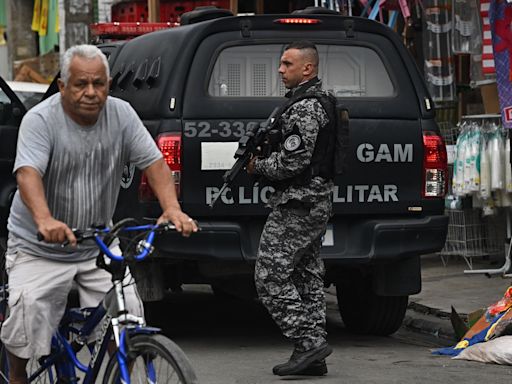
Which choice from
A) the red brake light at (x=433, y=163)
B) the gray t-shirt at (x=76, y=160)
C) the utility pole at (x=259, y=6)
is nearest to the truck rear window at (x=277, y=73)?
the red brake light at (x=433, y=163)

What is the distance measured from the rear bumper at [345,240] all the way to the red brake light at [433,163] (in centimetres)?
18

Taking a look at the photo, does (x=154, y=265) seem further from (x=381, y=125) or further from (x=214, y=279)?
(x=381, y=125)

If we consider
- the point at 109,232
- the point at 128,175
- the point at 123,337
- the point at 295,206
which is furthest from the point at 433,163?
the point at 123,337

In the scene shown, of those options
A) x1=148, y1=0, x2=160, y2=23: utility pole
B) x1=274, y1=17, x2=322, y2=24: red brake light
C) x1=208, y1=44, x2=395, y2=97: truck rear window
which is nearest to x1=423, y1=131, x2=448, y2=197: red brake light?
x1=208, y1=44, x2=395, y2=97: truck rear window

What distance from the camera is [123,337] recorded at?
477 centimetres

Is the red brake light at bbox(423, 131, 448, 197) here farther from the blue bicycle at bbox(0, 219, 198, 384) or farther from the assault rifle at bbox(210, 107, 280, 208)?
the blue bicycle at bbox(0, 219, 198, 384)

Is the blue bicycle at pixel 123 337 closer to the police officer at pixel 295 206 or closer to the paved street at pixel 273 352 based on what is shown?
the paved street at pixel 273 352

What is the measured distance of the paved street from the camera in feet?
25.0

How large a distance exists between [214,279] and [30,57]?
1992 cm

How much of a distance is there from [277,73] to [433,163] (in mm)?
1137

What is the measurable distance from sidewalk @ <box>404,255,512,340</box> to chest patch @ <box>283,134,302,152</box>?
2.70 meters

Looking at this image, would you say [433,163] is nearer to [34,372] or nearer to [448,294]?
[448,294]

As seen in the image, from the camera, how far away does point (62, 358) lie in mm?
5492

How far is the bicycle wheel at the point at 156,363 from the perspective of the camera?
4590 millimetres
